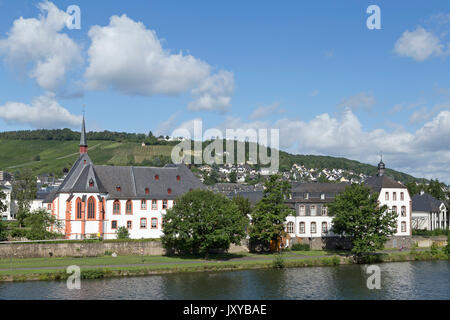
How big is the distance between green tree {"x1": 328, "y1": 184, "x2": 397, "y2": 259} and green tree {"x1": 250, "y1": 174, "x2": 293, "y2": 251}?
7.18m

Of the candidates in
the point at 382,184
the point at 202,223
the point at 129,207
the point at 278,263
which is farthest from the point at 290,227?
the point at 129,207

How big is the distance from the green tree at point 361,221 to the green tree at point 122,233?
97.2 feet

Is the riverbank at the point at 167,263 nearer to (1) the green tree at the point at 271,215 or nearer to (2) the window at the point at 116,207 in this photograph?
(1) the green tree at the point at 271,215

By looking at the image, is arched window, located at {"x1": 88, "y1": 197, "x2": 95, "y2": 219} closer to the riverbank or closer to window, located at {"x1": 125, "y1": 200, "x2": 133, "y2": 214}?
window, located at {"x1": 125, "y1": 200, "x2": 133, "y2": 214}

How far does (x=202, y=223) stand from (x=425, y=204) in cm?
6073

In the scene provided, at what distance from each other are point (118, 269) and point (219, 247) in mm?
15915

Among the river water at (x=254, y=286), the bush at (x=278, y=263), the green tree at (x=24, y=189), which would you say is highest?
the green tree at (x=24, y=189)

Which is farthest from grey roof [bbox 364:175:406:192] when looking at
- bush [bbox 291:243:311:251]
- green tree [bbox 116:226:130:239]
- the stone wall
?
green tree [bbox 116:226:130:239]

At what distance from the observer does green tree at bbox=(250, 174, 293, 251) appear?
68.8 meters

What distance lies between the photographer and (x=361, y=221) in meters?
67.4

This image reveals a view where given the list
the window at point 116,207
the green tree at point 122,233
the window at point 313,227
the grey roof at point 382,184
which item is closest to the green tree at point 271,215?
the window at point 313,227

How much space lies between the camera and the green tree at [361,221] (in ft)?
218
